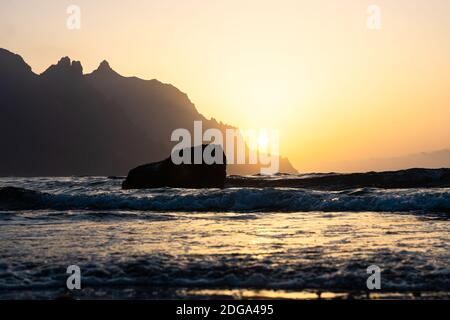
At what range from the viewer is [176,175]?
102 ft

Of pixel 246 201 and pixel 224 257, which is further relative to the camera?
pixel 246 201

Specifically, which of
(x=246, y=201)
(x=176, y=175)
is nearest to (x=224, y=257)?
(x=246, y=201)

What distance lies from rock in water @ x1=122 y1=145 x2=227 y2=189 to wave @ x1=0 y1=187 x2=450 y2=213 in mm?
4654

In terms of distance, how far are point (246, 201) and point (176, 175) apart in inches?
392

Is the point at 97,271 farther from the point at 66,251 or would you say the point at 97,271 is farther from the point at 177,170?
the point at 177,170

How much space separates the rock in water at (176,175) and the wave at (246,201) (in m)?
4.65

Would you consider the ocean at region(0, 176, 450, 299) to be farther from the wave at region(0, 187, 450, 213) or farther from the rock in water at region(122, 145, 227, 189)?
the rock in water at region(122, 145, 227, 189)

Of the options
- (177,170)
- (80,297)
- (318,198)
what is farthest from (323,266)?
(177,170)

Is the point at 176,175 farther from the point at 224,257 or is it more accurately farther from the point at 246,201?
the point at 224,257

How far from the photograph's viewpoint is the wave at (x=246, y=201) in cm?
1945

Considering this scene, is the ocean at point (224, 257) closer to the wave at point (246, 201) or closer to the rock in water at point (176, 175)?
the wave at point (246, 201)

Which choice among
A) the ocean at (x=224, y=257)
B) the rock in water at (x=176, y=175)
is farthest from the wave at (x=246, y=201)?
the rock in water at (x=176, y=175)
